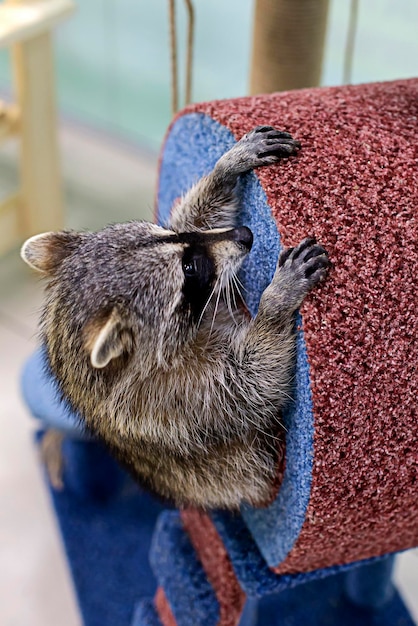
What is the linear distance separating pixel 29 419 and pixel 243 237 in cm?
134

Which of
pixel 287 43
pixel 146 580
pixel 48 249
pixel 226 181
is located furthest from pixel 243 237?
pixel 146 580

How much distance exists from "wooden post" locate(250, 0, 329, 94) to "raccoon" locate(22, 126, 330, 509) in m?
0.49

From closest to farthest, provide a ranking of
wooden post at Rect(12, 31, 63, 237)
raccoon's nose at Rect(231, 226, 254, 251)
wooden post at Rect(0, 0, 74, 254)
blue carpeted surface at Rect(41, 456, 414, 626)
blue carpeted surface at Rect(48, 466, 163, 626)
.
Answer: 1. raccoon's nose at Rect(231, 226, 254, 251)
2. blue carpeted surface at Rect(41, 456, 414, 626)
3. blue carpeted surface at Rect(48, 466, 163, 626)
4. wooden post at Rect(0, 0, 74, 254)
5. wooden post at Rect(12, 31, 63, 237)

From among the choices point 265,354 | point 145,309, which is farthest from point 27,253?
point 265,354

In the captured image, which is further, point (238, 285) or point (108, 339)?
point (238, 285)

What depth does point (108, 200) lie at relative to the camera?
2945 millimetres

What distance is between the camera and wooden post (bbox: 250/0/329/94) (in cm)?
143

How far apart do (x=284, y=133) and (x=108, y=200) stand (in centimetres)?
204

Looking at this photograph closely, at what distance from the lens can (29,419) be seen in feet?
7.04

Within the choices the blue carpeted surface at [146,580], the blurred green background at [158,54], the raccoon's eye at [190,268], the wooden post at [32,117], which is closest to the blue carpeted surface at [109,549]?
the blue carpeted surface at [146,580]

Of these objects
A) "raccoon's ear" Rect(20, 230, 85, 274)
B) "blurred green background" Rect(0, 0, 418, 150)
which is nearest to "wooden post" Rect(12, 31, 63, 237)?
"blurred green background" Rect(0, 0, 418, 150)

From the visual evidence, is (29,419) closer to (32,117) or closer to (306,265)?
(32,117)

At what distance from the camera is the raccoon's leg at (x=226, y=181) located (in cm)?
97

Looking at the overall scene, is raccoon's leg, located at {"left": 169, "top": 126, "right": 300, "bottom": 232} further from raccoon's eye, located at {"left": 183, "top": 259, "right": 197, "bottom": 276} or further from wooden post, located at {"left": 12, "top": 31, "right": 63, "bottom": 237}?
wooden post, located at {"left": 12, "top": 31, "right": 63, "bottom": 237}
